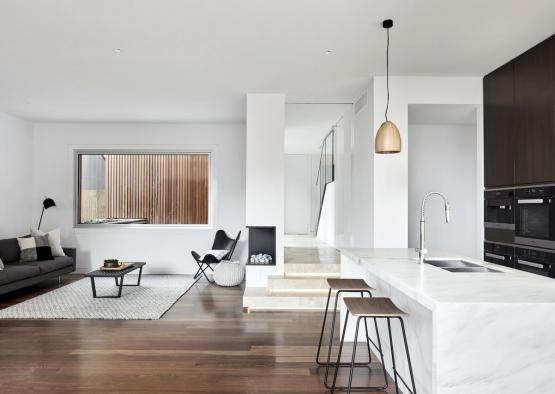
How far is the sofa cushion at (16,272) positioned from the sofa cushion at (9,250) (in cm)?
27

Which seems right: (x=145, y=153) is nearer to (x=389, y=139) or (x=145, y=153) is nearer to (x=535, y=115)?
(x=389, y=139)

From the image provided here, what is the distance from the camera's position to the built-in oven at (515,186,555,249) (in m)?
3.61

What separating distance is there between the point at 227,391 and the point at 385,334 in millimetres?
1286

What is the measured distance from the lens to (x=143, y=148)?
24.9ft

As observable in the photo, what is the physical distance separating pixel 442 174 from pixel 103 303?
4866mm

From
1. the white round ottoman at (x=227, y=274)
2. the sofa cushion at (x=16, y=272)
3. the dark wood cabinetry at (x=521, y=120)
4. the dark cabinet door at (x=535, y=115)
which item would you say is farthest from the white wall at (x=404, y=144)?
the sofa cushion at (x=16, y=272)

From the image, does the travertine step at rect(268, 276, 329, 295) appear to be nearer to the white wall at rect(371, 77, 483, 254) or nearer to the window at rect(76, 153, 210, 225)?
the white wall at rect(371, 77, 483, 254)

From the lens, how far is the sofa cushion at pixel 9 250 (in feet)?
19.7

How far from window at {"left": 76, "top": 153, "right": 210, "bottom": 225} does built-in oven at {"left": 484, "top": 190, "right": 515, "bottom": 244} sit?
4.79 m

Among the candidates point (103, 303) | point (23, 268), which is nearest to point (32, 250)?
point (23, 268)

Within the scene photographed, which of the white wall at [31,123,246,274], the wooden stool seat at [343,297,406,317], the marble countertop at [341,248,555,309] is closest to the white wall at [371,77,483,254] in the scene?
the marble countertop at [341,248,555,309]

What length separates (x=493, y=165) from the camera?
459 centimetres

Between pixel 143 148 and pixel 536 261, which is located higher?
pixel 143 148

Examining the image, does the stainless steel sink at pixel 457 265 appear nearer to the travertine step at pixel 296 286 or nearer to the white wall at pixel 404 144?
the white wall at pixel 404 144
